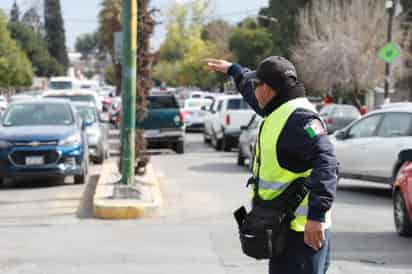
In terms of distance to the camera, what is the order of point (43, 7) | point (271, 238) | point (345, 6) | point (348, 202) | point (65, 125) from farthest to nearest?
point (345, 6) → point (43, 7) → point (65, 125) → point (348, 202) → point (271, 238)

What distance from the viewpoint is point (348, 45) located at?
164ft

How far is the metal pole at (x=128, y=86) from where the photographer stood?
47.3 ft

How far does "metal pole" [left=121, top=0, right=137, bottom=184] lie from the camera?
47.3 ft

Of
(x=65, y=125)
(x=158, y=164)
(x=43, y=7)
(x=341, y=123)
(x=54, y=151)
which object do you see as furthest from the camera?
(x=341, y=123)

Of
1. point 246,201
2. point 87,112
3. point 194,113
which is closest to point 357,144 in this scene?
point 246,201

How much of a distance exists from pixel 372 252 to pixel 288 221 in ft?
18.1

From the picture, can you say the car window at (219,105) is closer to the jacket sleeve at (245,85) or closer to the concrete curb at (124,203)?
the concrete curb at (124,203)

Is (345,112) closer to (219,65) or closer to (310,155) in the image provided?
(219,65)

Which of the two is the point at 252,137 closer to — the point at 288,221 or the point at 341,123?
the point at 341,123

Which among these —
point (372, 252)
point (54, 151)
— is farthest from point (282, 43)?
point (372, 252)

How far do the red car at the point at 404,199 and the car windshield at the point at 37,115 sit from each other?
28.3ft

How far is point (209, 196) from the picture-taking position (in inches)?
635

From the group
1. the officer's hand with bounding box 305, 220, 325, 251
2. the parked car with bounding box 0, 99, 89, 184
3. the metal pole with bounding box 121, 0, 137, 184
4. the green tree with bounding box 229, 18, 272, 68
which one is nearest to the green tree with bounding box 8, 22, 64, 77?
the green tree with bounding box 229, 18, 272, 68

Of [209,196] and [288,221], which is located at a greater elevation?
[288,221]
